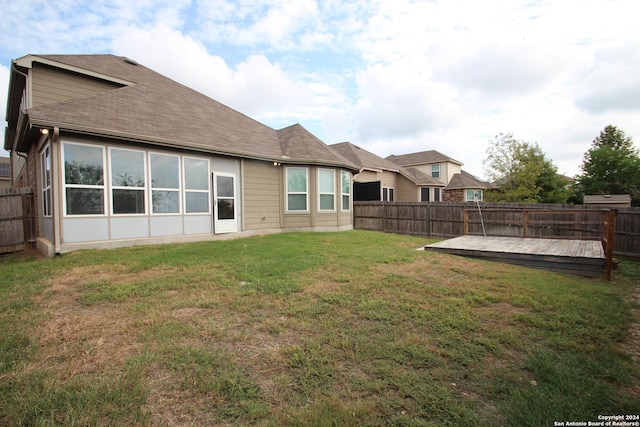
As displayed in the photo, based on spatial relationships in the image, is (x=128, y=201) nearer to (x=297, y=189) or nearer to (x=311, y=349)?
(x=297, y=189)

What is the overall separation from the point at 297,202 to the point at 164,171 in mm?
5077

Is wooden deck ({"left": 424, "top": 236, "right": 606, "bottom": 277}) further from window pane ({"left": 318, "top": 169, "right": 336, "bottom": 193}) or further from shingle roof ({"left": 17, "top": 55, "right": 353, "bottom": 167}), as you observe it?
shingle roof ({"left": 17, "top": 55, "right": 353, "bottom": 167})

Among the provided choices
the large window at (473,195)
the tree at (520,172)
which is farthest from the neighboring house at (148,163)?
the large window at (473,195)

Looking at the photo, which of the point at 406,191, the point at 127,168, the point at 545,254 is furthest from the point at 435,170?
the point at 127,168

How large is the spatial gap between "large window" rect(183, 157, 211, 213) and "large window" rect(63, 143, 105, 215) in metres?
2.17

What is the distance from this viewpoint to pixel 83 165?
7223 millimetres

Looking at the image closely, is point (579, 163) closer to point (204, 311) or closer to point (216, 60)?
point (216, 60)

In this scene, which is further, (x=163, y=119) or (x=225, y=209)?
(x=225, y=209)

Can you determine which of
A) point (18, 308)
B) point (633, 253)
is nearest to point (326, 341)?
point (18, 308)

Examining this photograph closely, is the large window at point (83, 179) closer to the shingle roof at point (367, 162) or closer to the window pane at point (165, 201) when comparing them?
the window pane at point (165, 201)

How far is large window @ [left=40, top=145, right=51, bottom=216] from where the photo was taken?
742cm

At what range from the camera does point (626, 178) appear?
29469mm

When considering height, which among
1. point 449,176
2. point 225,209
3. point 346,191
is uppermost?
point 449,176

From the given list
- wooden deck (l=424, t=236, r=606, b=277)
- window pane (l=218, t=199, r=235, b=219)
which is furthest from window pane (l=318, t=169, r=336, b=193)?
wooden deck (l=424, t=236, r=606, b=277)
